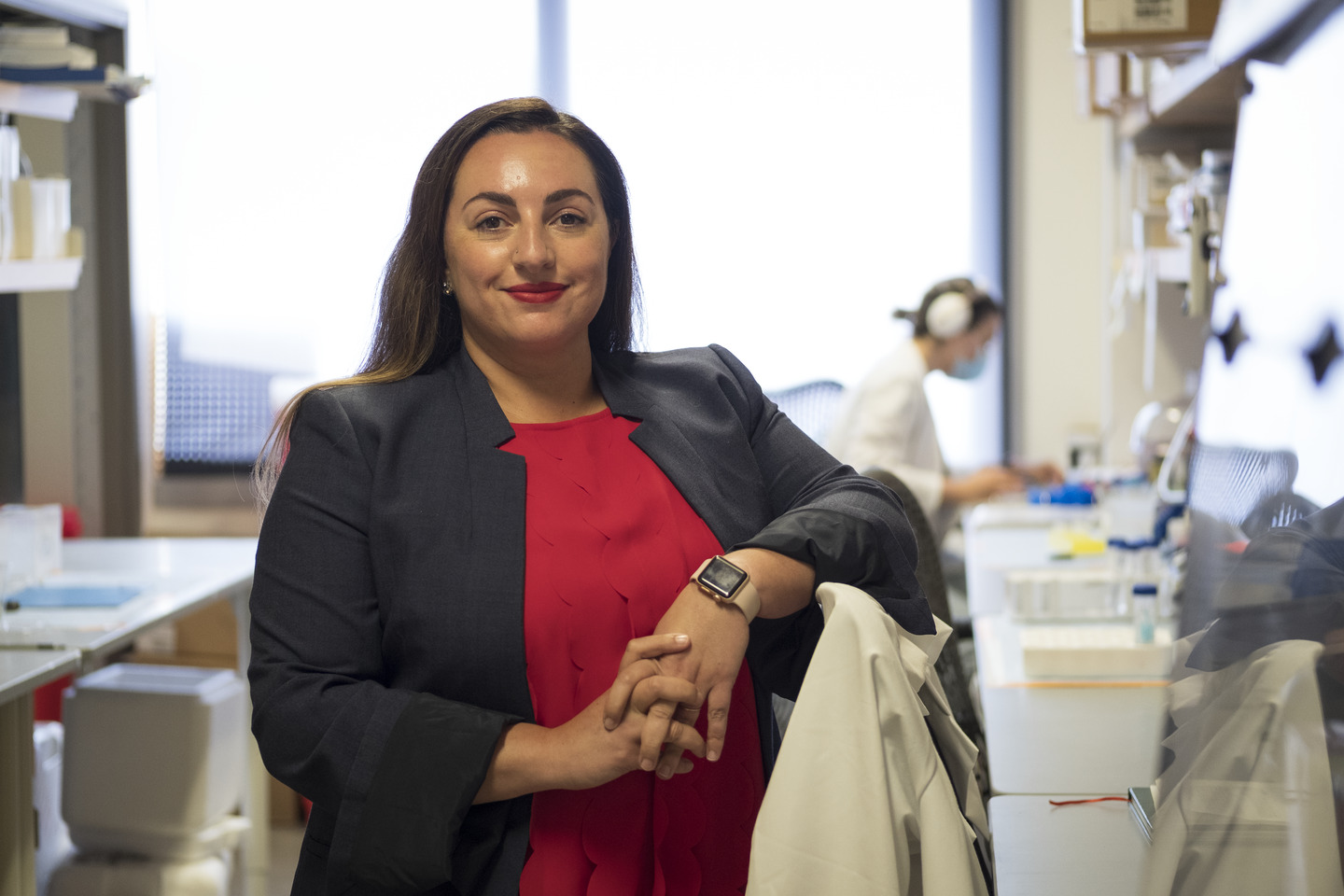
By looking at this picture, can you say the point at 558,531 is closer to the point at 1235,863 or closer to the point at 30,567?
the point at 1235,863

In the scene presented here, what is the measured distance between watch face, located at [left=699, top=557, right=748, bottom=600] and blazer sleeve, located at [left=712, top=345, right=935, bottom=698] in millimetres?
49

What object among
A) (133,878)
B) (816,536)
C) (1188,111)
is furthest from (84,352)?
(816,536)

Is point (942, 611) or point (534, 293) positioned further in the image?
point (942, 611)

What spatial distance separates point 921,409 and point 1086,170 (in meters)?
1.59

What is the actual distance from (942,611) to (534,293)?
0.88 metres

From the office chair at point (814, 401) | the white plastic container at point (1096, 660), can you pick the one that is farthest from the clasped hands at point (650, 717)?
the office chair at point (814, 401)

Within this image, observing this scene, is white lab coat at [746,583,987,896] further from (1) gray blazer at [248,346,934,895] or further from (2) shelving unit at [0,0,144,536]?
(2) shelving unit at [0,0,144,536]

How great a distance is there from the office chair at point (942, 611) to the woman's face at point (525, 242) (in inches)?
22.2

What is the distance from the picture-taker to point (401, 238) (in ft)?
3.81

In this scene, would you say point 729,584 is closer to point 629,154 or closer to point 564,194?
point 564,194

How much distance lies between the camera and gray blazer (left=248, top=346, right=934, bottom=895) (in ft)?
3.06

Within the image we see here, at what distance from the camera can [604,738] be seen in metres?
0.93

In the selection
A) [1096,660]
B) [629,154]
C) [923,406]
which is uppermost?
[629,154]

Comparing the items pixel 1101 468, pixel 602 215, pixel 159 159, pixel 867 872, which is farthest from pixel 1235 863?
pixel 159 159
